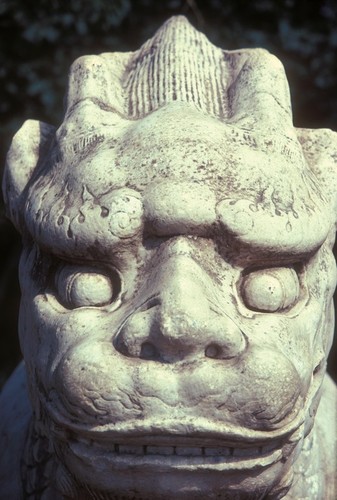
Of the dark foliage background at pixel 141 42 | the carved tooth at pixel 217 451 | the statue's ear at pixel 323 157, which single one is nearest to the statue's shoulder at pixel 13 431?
the carved tooth at pixel 217 451

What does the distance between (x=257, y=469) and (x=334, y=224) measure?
43cm

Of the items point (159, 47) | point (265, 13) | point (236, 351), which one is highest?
point (265, 13)

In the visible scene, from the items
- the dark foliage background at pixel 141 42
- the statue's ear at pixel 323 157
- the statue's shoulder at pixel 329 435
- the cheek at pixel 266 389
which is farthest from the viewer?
the dark foliage background at pixel 141 42

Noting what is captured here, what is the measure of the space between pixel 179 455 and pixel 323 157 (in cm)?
57

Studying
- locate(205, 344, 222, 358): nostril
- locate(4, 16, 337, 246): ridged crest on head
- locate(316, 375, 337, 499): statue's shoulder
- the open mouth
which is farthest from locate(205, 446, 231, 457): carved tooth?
locate(316, 375, 337, 499): statue's shoulder

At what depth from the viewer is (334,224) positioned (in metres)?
1.39

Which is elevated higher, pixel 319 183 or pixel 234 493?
pixel 319 183

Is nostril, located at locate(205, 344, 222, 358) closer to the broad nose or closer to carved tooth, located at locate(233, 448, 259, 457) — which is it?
the broad nose

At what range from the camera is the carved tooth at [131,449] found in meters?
1.14

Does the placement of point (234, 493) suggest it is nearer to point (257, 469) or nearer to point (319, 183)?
point (257, 469)

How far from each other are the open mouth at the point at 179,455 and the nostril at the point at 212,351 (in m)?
0.11

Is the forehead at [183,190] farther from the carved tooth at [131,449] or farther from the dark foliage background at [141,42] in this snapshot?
the dark foliage background at [141,42]

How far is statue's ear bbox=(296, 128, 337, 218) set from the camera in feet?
4.56

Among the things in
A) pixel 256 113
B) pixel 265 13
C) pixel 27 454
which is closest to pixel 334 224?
pixel 256 113
